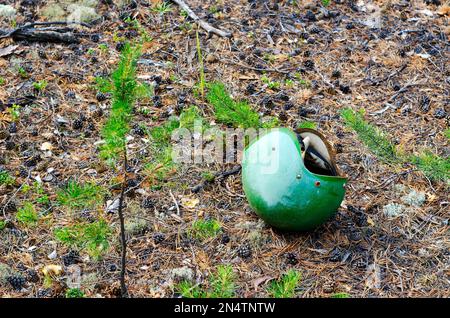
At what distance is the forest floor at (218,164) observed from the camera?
3.07m

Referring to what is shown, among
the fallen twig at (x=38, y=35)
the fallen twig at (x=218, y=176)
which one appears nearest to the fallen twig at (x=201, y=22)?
the fallen twig at (x=38, y=35)

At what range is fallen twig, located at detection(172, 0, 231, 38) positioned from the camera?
16.2 feet

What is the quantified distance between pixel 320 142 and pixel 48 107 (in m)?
1.99

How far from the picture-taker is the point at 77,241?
10.3 feet

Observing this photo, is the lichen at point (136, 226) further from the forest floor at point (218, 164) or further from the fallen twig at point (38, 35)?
the fallen twig at point (38, 35)

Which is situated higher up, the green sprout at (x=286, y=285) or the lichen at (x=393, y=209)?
the lichen at (x=393, y=209)

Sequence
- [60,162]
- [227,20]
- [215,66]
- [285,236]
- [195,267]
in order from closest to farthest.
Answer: [195,267], [285,236], [60,162], [215,66], [227,20]

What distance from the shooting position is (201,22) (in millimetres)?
5027

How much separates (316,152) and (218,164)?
71cm

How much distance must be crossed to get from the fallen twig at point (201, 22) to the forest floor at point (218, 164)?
0.05 metres

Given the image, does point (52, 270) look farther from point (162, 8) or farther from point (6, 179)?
point (162, 8)

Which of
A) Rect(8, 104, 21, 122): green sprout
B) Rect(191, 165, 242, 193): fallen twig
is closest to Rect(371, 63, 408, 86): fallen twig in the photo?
Rect(191, 165, 242, 193): fallen twig

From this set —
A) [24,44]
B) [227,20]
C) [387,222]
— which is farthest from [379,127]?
[24,44]

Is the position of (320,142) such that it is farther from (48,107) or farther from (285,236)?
(48,107)
